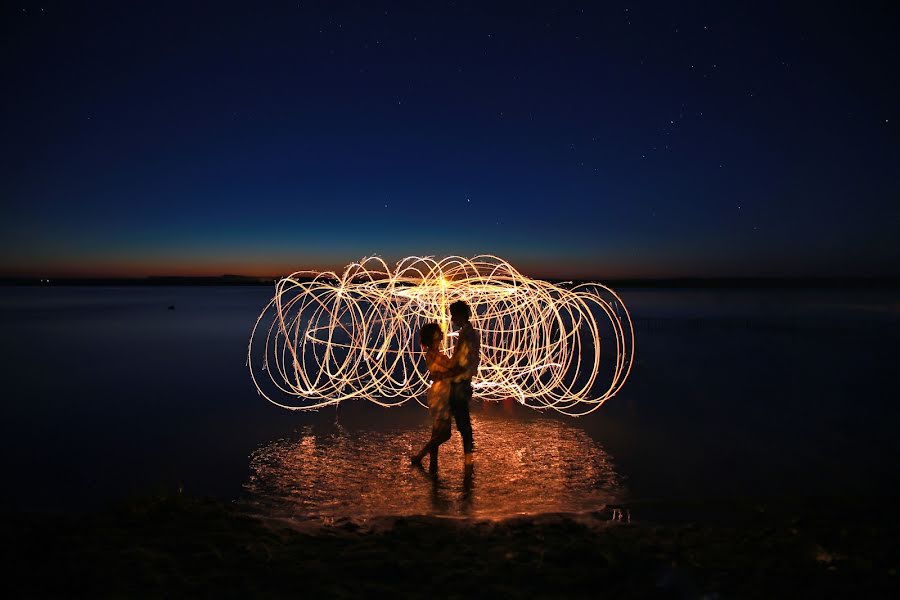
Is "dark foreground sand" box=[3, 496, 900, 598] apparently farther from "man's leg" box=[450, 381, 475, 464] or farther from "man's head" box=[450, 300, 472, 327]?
A: "man's head" box=[450, 300, 472, 327]

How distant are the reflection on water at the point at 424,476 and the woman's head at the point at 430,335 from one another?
134 centimetres

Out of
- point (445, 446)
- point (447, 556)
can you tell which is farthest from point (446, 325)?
point (447, 556)

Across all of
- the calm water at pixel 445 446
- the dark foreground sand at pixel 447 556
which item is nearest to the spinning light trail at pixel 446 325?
the calm water at pixel 445 446

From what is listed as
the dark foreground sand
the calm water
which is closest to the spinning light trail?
the calm water

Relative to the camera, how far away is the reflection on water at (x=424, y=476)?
5410 millimetres

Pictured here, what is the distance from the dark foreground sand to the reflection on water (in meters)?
0.40

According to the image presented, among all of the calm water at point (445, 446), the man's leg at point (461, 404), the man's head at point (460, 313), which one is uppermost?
the man's head at point (460, 313)

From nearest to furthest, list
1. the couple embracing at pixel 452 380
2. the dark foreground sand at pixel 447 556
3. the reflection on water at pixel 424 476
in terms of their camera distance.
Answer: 1. the dark foreground sand at pixel 447 556
2. the reflection on water at pixel 424 476
3. the couple embracing at pixel 452 380

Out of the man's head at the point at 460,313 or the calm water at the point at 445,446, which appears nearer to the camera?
the calm water at the point at 445,446

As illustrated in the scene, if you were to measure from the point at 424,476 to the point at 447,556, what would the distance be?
211 cm

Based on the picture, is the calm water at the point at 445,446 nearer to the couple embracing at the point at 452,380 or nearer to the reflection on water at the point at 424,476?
the reflection on water at the point at 424,476

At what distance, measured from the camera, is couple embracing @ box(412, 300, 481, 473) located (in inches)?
248
